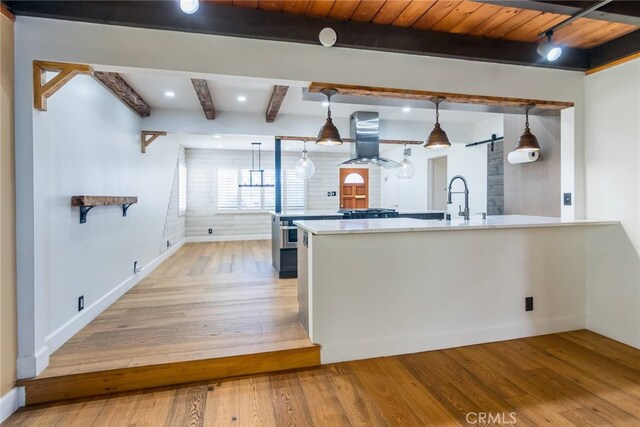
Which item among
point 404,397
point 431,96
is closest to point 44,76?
point 431,96

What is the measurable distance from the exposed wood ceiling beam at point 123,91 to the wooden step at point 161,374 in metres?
2.36

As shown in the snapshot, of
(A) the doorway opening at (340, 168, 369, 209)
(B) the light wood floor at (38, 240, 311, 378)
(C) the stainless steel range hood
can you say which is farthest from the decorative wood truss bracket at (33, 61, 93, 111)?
(A) the doorway opening at (340, 168, 369, 209)

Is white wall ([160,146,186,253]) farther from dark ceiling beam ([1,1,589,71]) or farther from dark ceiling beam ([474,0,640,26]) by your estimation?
dark ceiling beam ([474,0,640,26])

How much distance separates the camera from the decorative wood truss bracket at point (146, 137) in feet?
15.0

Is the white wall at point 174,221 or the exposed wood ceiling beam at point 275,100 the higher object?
the exposed wood ceiling beam at point 275,100

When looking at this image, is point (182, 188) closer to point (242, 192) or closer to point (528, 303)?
point (242, 192)

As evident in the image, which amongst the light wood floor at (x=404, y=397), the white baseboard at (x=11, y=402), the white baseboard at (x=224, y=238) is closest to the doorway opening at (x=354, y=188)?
the white baseboard at (x=224, y=238)

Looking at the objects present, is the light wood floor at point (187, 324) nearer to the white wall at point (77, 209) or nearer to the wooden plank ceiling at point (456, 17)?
the white wall at point (77, 209)

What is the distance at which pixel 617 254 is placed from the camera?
2.74 m

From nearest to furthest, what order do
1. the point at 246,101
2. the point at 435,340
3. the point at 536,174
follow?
1. the point at 435,340
2. the point at 536,174
3. the point at 246,101

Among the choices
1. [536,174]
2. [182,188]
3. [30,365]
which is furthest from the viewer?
[182,188]

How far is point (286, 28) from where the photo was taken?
7.58ft

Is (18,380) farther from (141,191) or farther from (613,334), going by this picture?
(613,334)

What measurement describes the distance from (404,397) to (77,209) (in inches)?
115
